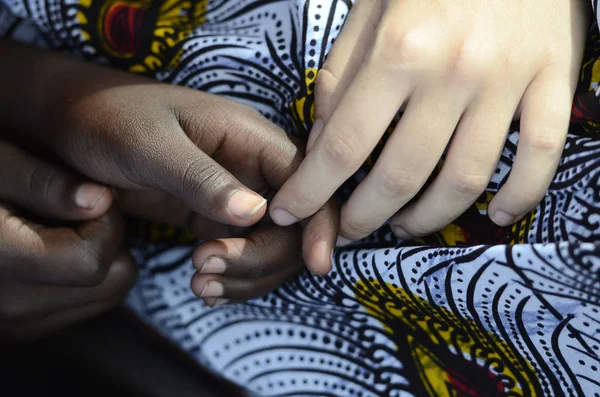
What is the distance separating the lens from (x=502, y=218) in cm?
55

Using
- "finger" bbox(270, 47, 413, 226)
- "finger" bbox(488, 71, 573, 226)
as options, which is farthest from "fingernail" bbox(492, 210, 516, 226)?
"finger" bbox(270, 47, 413, 226)

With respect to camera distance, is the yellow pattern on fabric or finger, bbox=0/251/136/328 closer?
the yellow pattern on fabric

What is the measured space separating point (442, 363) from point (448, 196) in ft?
0.63

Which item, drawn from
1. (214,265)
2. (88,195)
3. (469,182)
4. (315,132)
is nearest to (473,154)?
(469,182)

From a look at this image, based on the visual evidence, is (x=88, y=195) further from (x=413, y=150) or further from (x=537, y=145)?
(x=537, y=145)

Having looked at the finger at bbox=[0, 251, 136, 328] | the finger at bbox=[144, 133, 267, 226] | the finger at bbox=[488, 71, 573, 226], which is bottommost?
the finger at bbox=[0, 251, 136, 328]

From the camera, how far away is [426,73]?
54cm

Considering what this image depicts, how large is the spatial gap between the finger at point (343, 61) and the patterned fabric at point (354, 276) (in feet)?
0.06

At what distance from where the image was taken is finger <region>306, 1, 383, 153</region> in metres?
0.59

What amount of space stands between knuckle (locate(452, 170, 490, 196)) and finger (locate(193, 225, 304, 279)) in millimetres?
171

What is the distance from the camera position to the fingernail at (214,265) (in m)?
0.59

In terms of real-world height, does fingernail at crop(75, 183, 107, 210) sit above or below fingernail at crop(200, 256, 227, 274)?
below

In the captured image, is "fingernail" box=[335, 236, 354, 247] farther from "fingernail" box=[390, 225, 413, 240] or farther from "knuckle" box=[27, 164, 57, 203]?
"knuckle" box=[27, 164, 57, 203]

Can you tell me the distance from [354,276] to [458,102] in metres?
0.20
